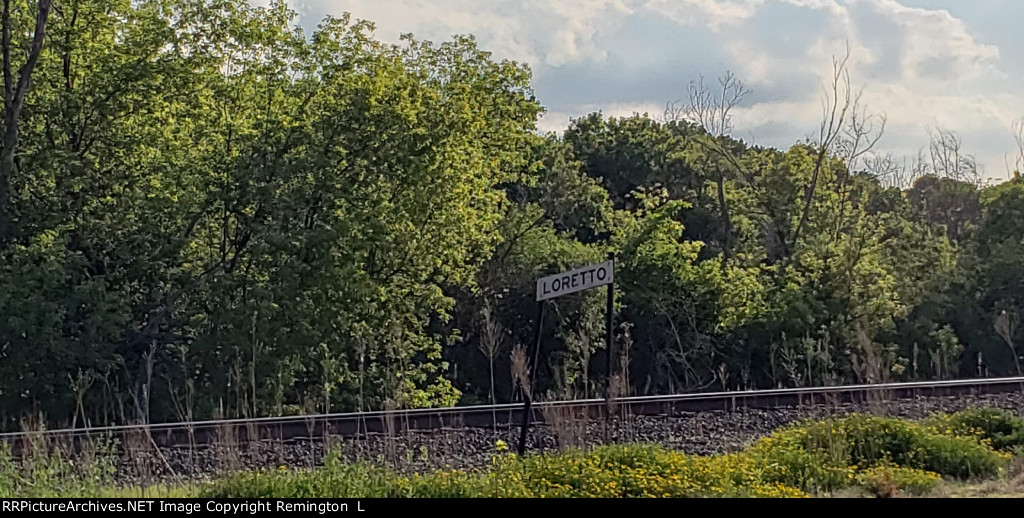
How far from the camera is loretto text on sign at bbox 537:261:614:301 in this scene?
10477 mm

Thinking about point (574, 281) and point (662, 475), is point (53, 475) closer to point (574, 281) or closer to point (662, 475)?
point (574, 281)

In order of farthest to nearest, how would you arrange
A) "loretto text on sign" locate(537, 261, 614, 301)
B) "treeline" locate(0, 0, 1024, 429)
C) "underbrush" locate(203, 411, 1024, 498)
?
"treeline" locate(0, 0, 1024, 429)
"loretto text on sign" locate(537, 261, 614, 301)
"underbrush" locate(203, 411, 1024, 498)

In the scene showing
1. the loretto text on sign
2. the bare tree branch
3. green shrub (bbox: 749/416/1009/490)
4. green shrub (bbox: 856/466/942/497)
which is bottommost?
green shrub (bbox: 856/466/942/497)

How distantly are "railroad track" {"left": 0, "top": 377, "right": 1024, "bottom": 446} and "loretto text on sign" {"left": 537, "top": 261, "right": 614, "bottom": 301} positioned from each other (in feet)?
4.89

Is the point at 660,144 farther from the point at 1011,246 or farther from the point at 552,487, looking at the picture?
the point at 552,487

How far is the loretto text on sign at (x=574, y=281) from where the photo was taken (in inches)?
412

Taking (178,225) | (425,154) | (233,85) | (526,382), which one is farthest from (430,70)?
(526,382)

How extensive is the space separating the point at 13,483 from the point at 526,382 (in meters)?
5.03

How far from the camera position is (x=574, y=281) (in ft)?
34.9

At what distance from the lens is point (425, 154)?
24453 millimetres

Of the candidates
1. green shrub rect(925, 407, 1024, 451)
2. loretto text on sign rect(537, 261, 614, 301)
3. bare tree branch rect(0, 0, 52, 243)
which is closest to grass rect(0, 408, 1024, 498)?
green shrub rect(925, 407, 1024, 451)

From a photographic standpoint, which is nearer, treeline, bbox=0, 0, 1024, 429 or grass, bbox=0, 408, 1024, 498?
grass, bbox=0, 408, 1024, 498

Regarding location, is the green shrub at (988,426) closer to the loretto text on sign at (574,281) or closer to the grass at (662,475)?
the grass at (662,475)

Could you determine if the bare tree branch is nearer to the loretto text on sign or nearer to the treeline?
the treeline
